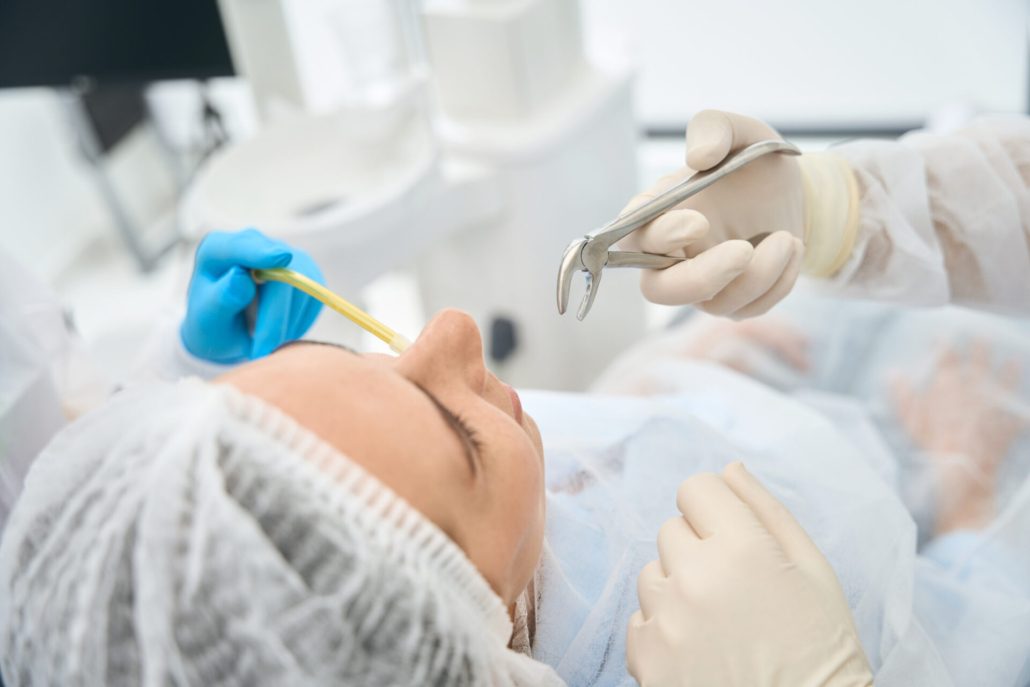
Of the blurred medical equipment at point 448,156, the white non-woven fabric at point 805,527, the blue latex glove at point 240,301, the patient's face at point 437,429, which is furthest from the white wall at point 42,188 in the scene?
the patient's face at point 437,429

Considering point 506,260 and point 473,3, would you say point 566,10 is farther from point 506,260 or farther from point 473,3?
point 506,260

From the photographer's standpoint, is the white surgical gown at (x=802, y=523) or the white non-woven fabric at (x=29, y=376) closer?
the white surgical gown at (x=802, y=523)

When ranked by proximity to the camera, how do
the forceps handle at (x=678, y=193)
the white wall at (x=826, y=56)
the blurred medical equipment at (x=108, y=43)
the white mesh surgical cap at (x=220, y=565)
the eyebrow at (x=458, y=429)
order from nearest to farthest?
the white mesh surgical cap at (x=220, y=565) → the eyebrow at (x=458, y=429) → the forceps handle at (x=678, y=193) → the blurred medical equipment at (x=108, y=43) → the white wall at (x=826, y=56)

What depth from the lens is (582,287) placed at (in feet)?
5.82

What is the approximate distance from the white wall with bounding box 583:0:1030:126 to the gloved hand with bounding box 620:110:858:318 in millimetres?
1206

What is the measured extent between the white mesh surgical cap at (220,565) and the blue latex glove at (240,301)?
0.38 m

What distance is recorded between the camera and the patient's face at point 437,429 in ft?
2.22

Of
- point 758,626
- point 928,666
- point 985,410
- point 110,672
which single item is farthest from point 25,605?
point 985,410

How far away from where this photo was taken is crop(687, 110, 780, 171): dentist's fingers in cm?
88

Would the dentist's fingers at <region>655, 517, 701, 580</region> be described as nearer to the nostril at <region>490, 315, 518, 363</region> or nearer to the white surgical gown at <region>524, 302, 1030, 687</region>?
the white surgical gown at <region>524, 302, 1030, 687</region>

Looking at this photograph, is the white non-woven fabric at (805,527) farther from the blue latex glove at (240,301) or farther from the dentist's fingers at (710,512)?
the blue latex glove at (240,301)

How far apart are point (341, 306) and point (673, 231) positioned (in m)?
0.36

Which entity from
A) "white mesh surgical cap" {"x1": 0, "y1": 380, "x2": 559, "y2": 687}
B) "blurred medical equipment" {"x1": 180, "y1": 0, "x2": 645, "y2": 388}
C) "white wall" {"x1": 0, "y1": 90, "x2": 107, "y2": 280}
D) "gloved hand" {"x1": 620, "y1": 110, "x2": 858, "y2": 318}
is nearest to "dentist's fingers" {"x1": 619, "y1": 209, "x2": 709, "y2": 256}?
"gloved hand" {"x1": 620, "y1": 110, "x2": 858, "y2": 318}

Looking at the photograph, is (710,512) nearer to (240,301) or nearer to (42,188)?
(240,301)
